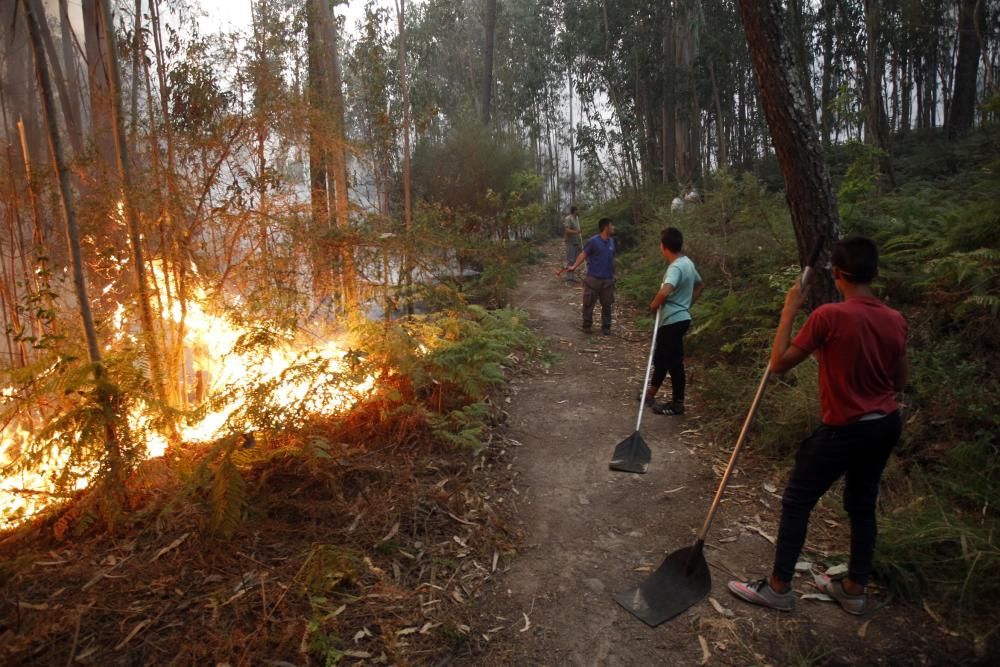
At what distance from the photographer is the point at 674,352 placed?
604cm

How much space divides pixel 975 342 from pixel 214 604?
19.7ft

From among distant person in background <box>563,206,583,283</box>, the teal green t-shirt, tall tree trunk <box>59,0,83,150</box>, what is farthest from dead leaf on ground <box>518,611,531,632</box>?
distant person in background <box>563,206,583,283</box>

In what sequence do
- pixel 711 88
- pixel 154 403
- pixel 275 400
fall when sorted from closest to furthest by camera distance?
pixel 154 403 < pixel 275 400 < pixel 711 88

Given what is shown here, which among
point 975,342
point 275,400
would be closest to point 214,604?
point 275,400

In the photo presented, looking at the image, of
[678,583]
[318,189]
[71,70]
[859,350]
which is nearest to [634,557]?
[678,583]

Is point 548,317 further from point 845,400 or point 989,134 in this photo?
point 989,134

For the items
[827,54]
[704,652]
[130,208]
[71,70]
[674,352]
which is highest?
[827,54]

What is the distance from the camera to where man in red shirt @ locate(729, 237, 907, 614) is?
285 cm

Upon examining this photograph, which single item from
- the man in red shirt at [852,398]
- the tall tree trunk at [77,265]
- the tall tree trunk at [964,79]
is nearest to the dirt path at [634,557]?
the man in red shirt at [852,398]

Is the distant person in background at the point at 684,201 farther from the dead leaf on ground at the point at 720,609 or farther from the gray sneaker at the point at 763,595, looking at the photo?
the dead leaf on ground at the point at 720,609

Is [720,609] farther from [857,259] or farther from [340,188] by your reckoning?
[340,188]

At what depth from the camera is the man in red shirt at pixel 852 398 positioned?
2.85 meters

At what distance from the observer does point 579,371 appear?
7727mm

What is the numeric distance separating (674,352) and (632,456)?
1466 millimetres
